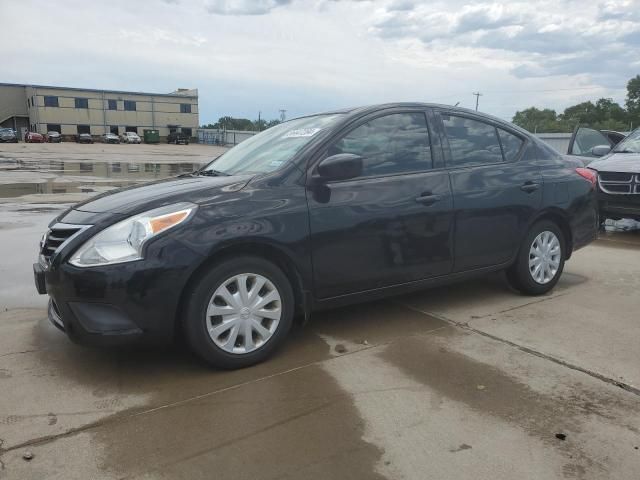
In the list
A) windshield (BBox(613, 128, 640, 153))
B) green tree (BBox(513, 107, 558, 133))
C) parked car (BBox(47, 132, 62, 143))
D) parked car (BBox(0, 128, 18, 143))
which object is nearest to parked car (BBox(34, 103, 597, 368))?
windshield (BBox(613, 128, 640, 153))

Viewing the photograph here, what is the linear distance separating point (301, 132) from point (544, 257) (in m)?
2.53

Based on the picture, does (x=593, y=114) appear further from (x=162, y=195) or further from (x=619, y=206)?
(x=162, y=195)

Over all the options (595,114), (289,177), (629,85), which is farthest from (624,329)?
(629,85)

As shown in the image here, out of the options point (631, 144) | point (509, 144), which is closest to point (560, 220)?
point (509, 144)

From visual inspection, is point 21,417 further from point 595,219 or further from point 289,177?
point 595,219

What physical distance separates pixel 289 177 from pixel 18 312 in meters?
2.68

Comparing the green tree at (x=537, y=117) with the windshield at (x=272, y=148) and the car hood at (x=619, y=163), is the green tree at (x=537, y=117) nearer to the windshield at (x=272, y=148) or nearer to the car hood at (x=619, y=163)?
the car hood at (x=619, y=163)

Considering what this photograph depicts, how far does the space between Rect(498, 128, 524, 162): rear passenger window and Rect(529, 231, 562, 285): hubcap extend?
30.0 inches

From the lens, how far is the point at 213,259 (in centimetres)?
331

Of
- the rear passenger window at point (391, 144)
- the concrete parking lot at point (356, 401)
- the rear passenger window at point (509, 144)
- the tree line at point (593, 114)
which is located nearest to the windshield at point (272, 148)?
the rear passenger window at point (391, 144)

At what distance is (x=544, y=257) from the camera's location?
4.96 m

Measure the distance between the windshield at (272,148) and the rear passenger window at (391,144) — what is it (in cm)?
23

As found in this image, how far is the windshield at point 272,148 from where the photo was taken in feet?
12.8

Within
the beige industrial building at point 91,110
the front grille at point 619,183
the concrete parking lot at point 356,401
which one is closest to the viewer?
the concrete parking lot at point 356,401
